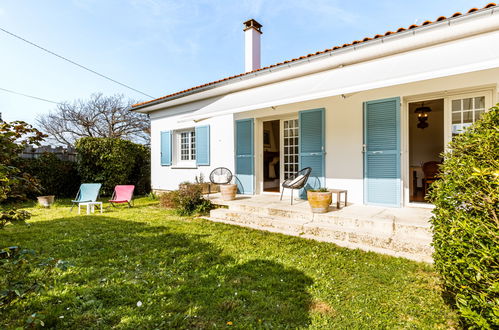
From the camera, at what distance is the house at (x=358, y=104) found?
5.52 metres

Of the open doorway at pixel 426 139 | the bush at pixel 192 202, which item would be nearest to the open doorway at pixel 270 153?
the bush at pixel 192 202

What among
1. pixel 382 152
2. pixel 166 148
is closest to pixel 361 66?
pixel 382 152

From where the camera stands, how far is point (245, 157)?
10.5m

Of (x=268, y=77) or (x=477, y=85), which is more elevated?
(x=268, y=77)

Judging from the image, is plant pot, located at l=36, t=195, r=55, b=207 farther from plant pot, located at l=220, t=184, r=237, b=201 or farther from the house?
plant pot, located at l=220, t=184, r=237, b=201

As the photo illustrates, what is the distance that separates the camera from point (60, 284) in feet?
12.5

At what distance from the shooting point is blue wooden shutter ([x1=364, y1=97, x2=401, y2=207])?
712cm

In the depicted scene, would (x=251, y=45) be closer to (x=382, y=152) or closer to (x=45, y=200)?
(x=382, y=152)

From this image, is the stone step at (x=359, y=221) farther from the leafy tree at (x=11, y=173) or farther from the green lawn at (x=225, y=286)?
the leafy tree at (x=11, y=173)

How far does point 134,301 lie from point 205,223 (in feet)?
13.8

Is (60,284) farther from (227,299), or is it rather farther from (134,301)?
(227,299)

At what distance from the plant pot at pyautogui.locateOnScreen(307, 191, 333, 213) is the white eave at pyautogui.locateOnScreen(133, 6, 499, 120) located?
8.24 feet

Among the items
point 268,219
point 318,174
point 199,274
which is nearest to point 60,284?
point 199,274

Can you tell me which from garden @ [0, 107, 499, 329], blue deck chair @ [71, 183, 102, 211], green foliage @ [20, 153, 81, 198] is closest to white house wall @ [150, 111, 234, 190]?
blue deck chair @ [71, 183, 102, 211]
